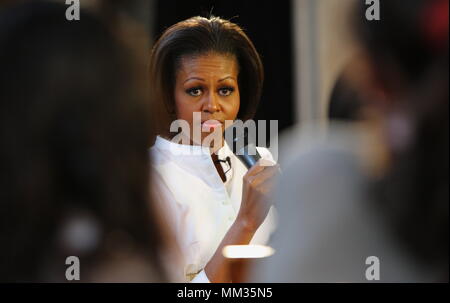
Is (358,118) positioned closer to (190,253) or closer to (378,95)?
(378,95)

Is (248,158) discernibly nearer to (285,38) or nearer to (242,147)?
(242,147)

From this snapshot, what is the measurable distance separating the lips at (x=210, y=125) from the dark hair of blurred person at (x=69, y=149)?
3.20 ft

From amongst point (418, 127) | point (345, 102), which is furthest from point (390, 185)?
point (345, 102)

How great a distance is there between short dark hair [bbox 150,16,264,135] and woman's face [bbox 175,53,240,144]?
0.06ft

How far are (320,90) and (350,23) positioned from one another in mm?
1044

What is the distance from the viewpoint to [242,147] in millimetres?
1939

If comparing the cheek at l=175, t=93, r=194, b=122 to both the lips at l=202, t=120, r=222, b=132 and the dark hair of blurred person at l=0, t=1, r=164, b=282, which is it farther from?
the dark hair of blurred person at l=0, t=1, r=164, b=282

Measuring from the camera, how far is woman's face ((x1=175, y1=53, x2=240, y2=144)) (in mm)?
1921

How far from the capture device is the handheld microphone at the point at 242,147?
6.23 feet

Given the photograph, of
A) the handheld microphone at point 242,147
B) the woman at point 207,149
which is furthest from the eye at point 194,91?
the handheld microphone at point 242,147

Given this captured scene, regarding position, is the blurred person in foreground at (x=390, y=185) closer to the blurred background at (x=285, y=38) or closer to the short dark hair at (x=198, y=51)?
the blurred background at (x=285, y=38)

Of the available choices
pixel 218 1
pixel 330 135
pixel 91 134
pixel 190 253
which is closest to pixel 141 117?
pixel 91 134

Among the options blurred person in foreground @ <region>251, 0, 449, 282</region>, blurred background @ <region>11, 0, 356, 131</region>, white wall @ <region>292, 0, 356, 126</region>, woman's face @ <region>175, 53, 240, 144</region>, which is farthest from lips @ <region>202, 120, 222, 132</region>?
blurred person in foreground @ <region>251, 0, 449, 282</region>
